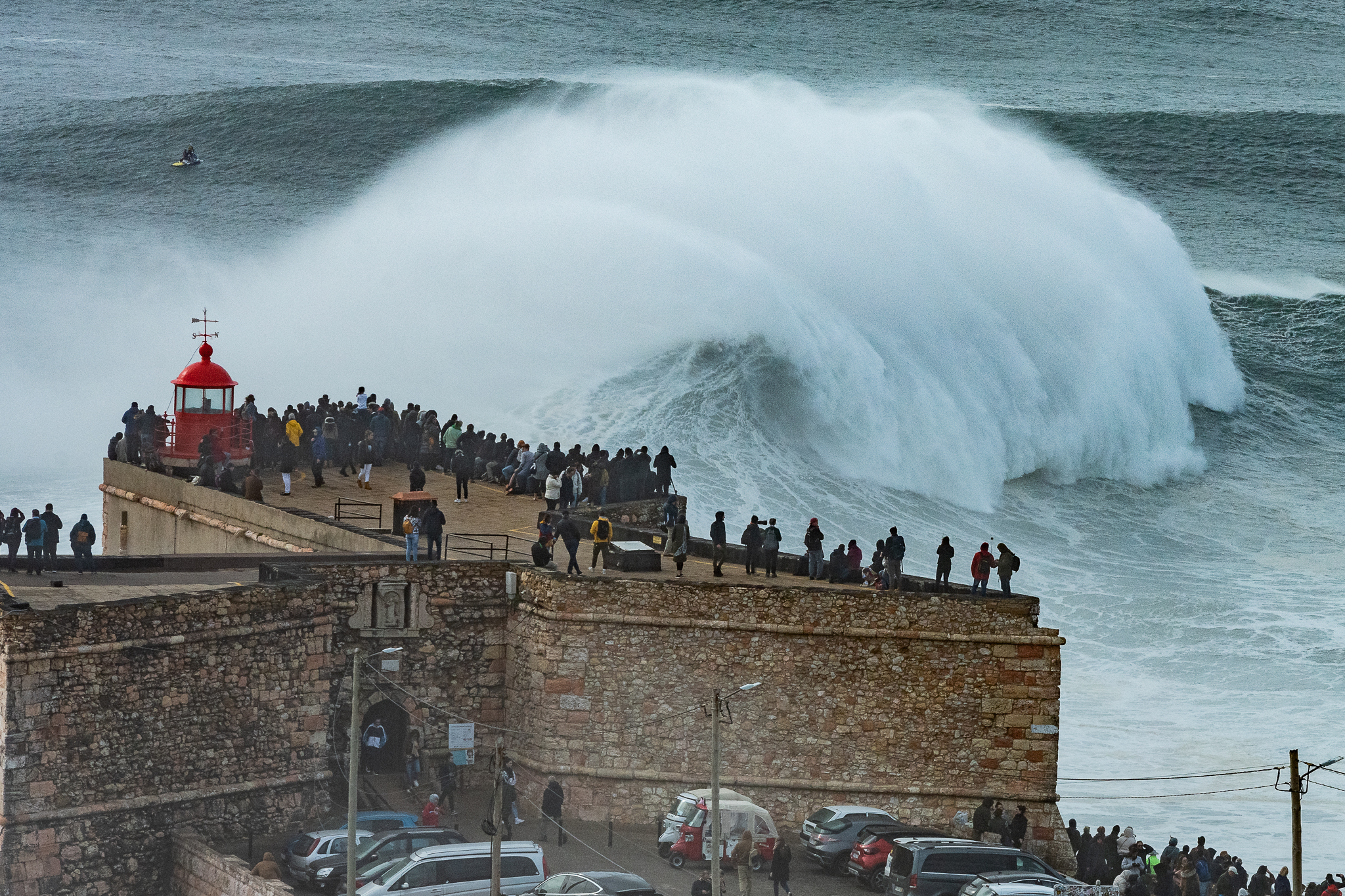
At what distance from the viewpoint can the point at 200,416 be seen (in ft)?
95.3

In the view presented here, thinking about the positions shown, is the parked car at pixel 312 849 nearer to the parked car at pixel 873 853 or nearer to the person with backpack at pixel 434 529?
the person with backpack at pixel 434 529

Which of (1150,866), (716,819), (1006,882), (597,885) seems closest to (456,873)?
(597,885)

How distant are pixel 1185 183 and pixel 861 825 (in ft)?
172

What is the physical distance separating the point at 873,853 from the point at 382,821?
5.38m

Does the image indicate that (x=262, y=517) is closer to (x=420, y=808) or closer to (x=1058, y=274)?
(x=420, y=808)

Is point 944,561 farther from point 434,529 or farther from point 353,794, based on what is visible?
point 353,794

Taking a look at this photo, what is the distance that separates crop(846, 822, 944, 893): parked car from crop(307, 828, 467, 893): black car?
4.27m

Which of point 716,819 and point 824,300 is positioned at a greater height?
point 824,300

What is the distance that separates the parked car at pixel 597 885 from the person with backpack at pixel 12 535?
784cm

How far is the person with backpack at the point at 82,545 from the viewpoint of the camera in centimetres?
2414

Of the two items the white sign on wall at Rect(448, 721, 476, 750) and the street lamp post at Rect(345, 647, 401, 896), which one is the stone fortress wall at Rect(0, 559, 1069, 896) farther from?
the street lamp post at Rect(345, 647, 401, 896)

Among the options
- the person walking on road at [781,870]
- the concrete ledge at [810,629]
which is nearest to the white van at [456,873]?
the person walking on road at [781,870]

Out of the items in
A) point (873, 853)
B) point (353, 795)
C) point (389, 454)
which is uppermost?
point (389, 454)

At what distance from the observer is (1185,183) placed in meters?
70.6
